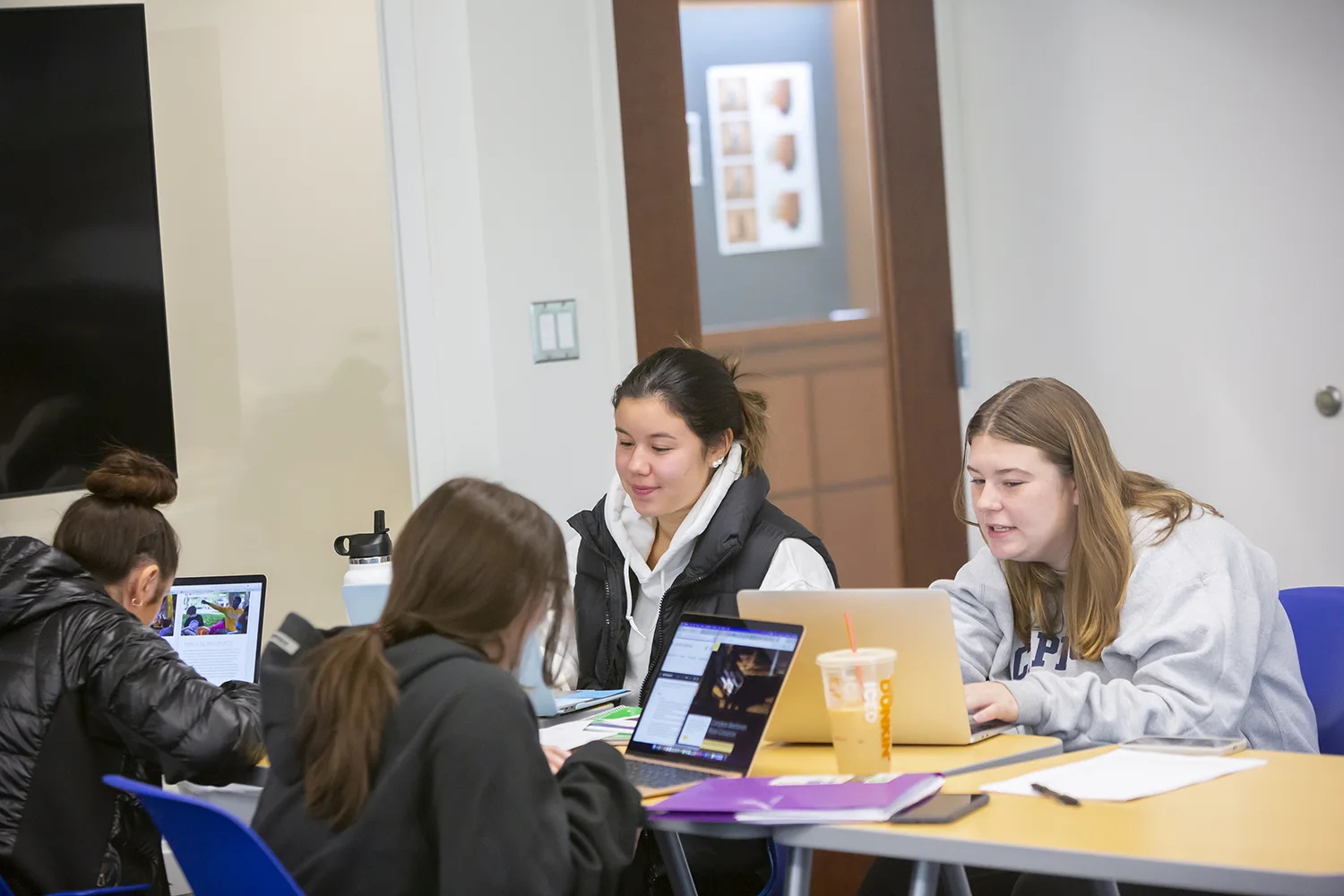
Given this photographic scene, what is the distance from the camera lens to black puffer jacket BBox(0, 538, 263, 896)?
207 cm

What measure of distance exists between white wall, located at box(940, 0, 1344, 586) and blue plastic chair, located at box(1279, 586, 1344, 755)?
39.4 inches

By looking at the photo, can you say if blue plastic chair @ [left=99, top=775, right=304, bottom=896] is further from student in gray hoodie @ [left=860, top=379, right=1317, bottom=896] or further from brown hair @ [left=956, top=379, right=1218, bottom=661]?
brown hair @ [left=956, top=379, right=1218, bottom=661]

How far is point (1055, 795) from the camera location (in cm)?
164

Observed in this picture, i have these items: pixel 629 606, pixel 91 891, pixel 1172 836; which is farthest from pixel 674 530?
pixel 1172 836

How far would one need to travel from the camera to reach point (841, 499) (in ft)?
12.7

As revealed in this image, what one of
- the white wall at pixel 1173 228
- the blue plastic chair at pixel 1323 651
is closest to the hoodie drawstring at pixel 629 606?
the blue plastic chair at pixel 1323 651

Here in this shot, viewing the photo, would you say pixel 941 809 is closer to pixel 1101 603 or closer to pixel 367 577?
pixel 1101 603

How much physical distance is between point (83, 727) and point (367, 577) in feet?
2.54

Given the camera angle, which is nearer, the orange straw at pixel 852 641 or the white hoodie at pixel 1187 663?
the orange straw at pixel 852 641

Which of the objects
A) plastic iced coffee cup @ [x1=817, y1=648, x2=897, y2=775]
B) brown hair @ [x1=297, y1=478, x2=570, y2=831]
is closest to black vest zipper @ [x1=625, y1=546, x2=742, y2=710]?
plastic iced coffee cup @ [x1=817, y1=648, x2=897, y2=775]

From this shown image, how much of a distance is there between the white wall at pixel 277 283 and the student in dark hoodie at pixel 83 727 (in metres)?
1.64

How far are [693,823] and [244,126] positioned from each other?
2.71m

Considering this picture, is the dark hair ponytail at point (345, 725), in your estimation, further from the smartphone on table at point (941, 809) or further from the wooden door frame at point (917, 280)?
the wooden door frame at point (917, 280)

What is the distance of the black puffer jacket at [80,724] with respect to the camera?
207cm
